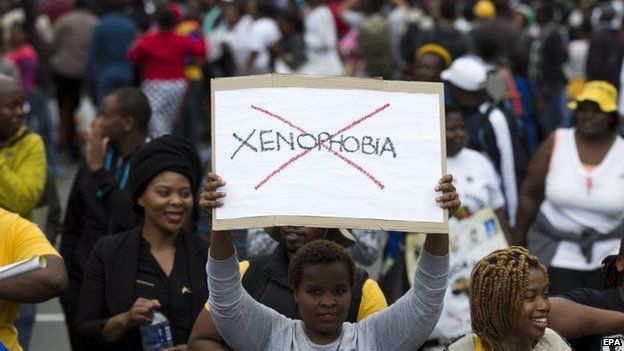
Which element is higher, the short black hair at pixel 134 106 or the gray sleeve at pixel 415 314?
the short black hair at pixel 134 106

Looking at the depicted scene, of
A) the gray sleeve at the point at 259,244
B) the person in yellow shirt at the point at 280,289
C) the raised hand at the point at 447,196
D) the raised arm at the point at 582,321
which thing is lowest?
the raised arm at the point at 582,321

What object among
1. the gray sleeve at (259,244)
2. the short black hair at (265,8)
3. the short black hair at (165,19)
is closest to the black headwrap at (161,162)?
the gray sleeve at (259,244)

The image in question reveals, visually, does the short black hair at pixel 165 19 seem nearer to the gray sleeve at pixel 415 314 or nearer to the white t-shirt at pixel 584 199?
the white t-shirt at pixel 584 199

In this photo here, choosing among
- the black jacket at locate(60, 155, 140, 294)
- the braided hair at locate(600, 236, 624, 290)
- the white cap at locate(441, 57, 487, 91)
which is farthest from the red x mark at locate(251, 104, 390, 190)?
the white cap at locate(441, 57, 487, 91)

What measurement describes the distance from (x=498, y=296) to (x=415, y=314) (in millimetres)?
310

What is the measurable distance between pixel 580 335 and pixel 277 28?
46.1 ft

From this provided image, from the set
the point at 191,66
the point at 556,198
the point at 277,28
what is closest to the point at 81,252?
the point at 556,198

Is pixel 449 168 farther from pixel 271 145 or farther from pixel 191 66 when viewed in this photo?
pixel 191 66

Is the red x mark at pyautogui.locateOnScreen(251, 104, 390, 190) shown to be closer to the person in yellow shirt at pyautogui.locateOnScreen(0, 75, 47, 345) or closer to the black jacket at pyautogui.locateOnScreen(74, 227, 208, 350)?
the black jacket at pyautogui.locateOnScreen(74, 227, 208, 350)

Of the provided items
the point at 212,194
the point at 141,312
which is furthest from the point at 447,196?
the point at 141,312

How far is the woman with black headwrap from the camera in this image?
5996mm

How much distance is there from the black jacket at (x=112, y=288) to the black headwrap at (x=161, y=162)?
0.83 ft

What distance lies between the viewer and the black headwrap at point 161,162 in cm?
620

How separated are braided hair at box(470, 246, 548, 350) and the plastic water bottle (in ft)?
5.18
